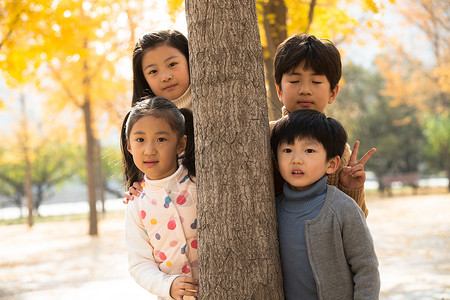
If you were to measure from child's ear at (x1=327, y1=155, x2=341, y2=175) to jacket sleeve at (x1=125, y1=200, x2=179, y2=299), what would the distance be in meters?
0.77

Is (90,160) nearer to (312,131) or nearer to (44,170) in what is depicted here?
(312,131)

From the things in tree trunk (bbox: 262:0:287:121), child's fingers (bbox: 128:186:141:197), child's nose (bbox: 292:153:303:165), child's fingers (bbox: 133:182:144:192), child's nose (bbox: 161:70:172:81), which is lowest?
child's fingers (bbox: 128:186:141:197)

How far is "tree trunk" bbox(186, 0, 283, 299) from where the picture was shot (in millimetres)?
1888

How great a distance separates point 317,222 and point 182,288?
61 centimetres

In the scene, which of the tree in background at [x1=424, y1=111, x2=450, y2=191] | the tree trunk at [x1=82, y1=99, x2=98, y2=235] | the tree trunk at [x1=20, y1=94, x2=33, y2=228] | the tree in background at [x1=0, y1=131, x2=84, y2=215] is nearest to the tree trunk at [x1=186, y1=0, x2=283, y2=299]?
the tree trunk at [x1=82, y1=99, x2=98, y2=235]

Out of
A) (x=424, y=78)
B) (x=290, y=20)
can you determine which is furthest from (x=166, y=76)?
(x=424, y=78)

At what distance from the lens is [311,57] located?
7.45ft

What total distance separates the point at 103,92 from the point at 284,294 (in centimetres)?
1159

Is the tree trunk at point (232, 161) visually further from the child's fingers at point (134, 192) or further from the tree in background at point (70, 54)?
the tree in background at point (70, 54)

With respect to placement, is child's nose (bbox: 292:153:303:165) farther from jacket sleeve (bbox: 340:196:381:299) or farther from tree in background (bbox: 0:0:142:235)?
tree in background (bbox: 0:0:142:235)

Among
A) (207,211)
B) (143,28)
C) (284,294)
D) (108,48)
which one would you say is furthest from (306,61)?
(108,48)

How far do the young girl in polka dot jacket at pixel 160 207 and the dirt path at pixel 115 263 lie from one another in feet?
12.5

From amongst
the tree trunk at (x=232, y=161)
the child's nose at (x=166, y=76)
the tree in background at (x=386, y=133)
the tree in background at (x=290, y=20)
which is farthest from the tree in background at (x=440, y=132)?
the tree trunk at (x=232, y=161)

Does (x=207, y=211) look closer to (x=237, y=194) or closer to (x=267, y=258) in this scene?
(x=237, y=194)
